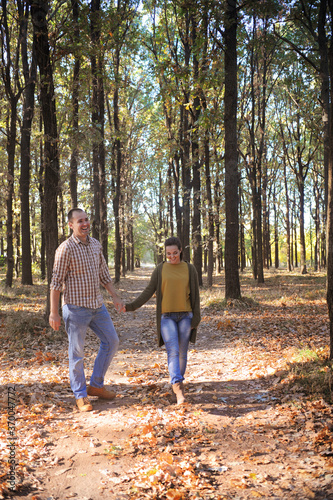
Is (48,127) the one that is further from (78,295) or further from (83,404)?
(83,404)

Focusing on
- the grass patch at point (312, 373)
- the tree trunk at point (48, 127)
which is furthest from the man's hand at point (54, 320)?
the tree trunk at point (48, 127)

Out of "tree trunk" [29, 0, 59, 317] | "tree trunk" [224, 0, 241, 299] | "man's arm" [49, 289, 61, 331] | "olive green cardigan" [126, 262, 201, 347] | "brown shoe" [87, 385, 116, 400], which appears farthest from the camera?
"tree trunk" [224, 0, 241, 299]

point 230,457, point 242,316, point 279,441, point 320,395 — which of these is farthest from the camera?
point 242,316

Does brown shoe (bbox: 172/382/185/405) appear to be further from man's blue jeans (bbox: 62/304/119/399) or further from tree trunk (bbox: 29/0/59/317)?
tree trunk (bbox: 29/0/59/317)

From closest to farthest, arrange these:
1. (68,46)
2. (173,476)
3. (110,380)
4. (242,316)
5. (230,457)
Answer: (173,476) → (230,457) → (110,380) → (68,46) → (242,316)

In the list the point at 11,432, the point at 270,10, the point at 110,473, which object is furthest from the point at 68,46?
the point at 110,473

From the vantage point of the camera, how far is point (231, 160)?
11.9 m

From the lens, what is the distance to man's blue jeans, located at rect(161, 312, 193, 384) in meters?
4.91

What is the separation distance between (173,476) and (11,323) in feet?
22.6

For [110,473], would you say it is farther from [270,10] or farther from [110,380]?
[270,10]

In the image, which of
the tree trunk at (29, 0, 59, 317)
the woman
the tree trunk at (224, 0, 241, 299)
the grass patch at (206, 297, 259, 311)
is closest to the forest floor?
the woman

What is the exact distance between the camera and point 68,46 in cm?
909

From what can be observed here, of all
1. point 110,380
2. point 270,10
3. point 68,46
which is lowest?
point 110,380

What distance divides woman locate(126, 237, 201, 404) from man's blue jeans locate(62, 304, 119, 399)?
412 mm
